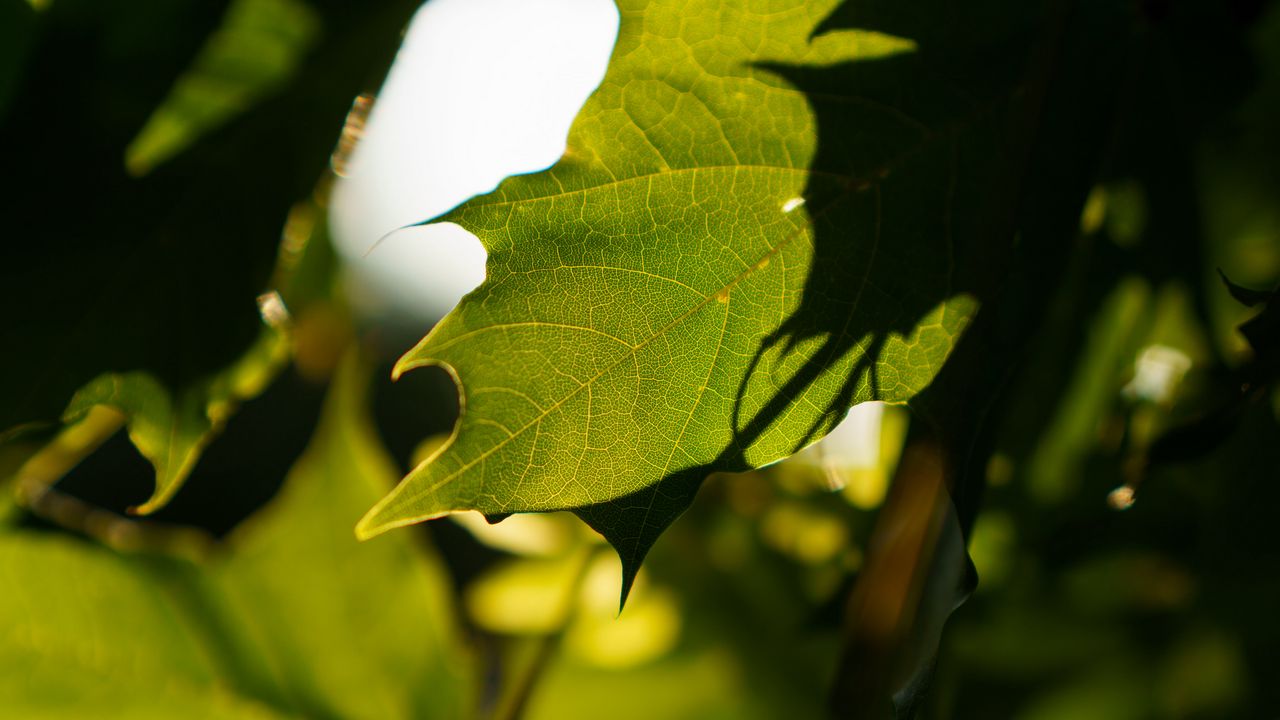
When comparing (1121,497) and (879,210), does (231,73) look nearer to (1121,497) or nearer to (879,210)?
(879,210)

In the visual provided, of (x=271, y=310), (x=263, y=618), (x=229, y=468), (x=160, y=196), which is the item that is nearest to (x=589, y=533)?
(x=263, y=618)

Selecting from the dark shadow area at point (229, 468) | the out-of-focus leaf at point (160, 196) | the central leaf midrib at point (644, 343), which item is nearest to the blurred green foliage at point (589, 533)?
the out-of-focus leaf at point (160, 196)

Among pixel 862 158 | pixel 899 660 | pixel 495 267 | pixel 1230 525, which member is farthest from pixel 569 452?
pixel 1230 525

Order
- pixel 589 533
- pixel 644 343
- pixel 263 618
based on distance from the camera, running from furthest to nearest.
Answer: pixel 589 533 → pixel 263 618 → pixel 644 343

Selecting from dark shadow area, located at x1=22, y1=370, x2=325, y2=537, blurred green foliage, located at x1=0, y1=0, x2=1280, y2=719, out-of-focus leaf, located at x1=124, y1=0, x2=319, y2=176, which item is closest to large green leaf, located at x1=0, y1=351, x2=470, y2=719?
blurred green foliage, located at x1=0, y1=0, x2=1280, y2=719

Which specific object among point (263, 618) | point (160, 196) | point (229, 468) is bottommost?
point (229, 468)

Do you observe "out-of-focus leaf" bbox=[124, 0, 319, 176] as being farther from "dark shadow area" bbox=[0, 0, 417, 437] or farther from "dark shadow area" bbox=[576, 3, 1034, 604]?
"dark shadow area" bbox=[576, 3, 1034, 604]
